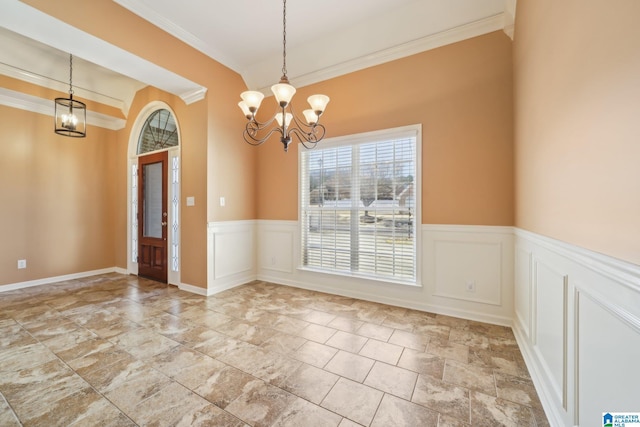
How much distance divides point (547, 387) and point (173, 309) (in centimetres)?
363

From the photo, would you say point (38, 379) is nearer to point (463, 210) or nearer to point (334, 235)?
point (334, 235)

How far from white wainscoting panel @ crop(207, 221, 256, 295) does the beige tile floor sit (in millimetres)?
615

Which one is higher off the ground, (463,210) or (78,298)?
(463,210)

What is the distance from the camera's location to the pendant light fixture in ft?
12.6

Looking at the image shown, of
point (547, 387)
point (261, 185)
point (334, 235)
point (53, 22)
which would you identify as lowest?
point (547, 387)

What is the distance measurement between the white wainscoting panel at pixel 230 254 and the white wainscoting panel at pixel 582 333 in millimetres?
3668

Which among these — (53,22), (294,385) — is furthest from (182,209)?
(294,385)

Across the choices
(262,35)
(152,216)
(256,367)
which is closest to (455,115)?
(262,35)

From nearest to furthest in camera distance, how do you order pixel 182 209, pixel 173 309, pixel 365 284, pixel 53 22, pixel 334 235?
pixel 53 22 < pixel 173 309 < pixel 365 284 < pixel 334 235 < pixel 182 209

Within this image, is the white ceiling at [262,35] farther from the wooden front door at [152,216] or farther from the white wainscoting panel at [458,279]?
the white wainscoting panel at [458,279]

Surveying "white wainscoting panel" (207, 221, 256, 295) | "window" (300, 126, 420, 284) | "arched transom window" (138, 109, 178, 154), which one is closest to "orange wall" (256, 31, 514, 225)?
"window" (300, 126, 420, 284)

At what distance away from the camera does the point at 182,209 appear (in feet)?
13.1

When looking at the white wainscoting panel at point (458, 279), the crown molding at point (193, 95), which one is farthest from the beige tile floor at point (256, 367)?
the crown molding at point (193, 95)

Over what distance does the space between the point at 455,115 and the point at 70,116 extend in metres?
5.37
